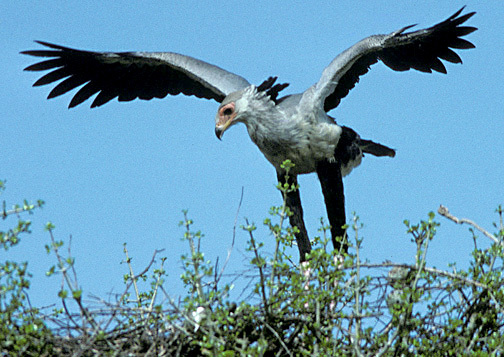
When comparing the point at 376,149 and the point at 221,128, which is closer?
the point at 221,128

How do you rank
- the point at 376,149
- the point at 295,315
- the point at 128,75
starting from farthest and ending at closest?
1. the point at 128,75
2. the point at 376,149
3. the point at 295,315

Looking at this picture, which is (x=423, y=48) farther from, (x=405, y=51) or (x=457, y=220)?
(x=457, y=220)

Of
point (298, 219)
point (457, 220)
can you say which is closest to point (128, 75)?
point (298, 219)

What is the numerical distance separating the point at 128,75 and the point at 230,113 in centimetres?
148

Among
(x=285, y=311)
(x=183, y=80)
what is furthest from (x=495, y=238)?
(x=183, y=80)

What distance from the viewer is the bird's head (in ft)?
18.1

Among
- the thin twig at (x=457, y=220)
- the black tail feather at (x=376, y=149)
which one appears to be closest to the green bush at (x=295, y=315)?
the thin twig at (x=457, y=220)

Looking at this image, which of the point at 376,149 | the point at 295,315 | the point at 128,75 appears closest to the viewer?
the point at 295,315

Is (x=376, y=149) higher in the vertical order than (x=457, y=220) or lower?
higher

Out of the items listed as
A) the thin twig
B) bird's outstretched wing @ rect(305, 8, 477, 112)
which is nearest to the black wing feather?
bird's outstretched wing @ rect(305, 8, 477, 112)

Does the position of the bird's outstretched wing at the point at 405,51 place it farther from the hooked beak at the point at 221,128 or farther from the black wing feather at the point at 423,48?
the hooked beak at the point at 221,128

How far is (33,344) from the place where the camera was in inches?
A: 147

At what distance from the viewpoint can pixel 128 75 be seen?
6.62 meters

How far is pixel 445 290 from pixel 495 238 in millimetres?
419
